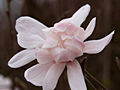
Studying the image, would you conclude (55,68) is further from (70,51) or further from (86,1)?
(86,1)

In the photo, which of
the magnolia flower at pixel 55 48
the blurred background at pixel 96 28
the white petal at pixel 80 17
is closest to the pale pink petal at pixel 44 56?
the magnolia flower at pixel 55 48

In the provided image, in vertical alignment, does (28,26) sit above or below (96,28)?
above

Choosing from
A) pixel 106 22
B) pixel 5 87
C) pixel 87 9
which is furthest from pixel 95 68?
pixel 87 9

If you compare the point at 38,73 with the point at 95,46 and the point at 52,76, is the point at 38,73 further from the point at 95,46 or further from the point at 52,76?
the point at 95,46

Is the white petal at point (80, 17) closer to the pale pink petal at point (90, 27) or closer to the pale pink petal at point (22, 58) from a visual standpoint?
the pale pink petal at point (90, 27)

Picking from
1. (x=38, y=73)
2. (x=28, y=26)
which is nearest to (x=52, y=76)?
(x=38, y=73)

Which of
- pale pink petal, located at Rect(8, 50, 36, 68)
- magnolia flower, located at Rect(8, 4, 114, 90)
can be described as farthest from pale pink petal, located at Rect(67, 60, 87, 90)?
pale pink petal, located at Rect(8, 50, 36, 68)

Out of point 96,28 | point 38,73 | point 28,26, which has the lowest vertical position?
point 96,28
